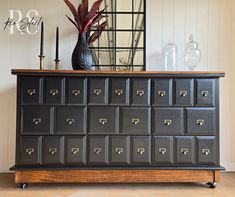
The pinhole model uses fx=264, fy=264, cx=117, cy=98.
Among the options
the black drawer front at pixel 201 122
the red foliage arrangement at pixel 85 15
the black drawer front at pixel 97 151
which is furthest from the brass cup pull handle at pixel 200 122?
the red foliage arrangement at pixel 85 15

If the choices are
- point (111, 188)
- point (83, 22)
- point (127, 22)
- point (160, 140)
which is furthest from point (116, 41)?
point (111, 188)

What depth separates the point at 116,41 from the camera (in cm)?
295

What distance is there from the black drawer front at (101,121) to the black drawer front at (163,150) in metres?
0.39

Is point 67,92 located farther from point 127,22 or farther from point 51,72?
point 127,22

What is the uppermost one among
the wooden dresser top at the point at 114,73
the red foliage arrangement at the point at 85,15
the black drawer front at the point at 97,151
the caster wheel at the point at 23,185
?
the red foliage arrangement at the point at 85,15

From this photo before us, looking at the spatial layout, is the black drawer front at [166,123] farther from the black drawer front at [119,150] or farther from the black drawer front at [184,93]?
the black drawer front at [119,150]

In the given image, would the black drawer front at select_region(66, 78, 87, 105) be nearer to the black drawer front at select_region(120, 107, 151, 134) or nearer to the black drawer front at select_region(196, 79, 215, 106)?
the black drawer front at select_region(120, 107, 151, 134)

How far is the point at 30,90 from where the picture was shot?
2.38m

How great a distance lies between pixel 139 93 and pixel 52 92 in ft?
2.59

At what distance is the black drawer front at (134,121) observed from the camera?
241 centimetres

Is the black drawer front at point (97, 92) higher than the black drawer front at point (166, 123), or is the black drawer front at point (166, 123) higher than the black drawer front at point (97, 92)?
the black drawer front at point (97, 92)

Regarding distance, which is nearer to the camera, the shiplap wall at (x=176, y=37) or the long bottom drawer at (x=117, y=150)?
the long bottom drawer at (x=117, y=150)

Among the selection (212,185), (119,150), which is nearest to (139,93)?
(119,150)

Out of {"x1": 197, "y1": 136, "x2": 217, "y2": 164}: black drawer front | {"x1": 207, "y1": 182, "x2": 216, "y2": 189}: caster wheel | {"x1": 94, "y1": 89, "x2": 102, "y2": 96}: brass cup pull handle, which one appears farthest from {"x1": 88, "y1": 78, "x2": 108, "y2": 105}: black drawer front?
{"x1": 207, "y1": 182, "x2": 216, "y2": 189}: caster wheel
